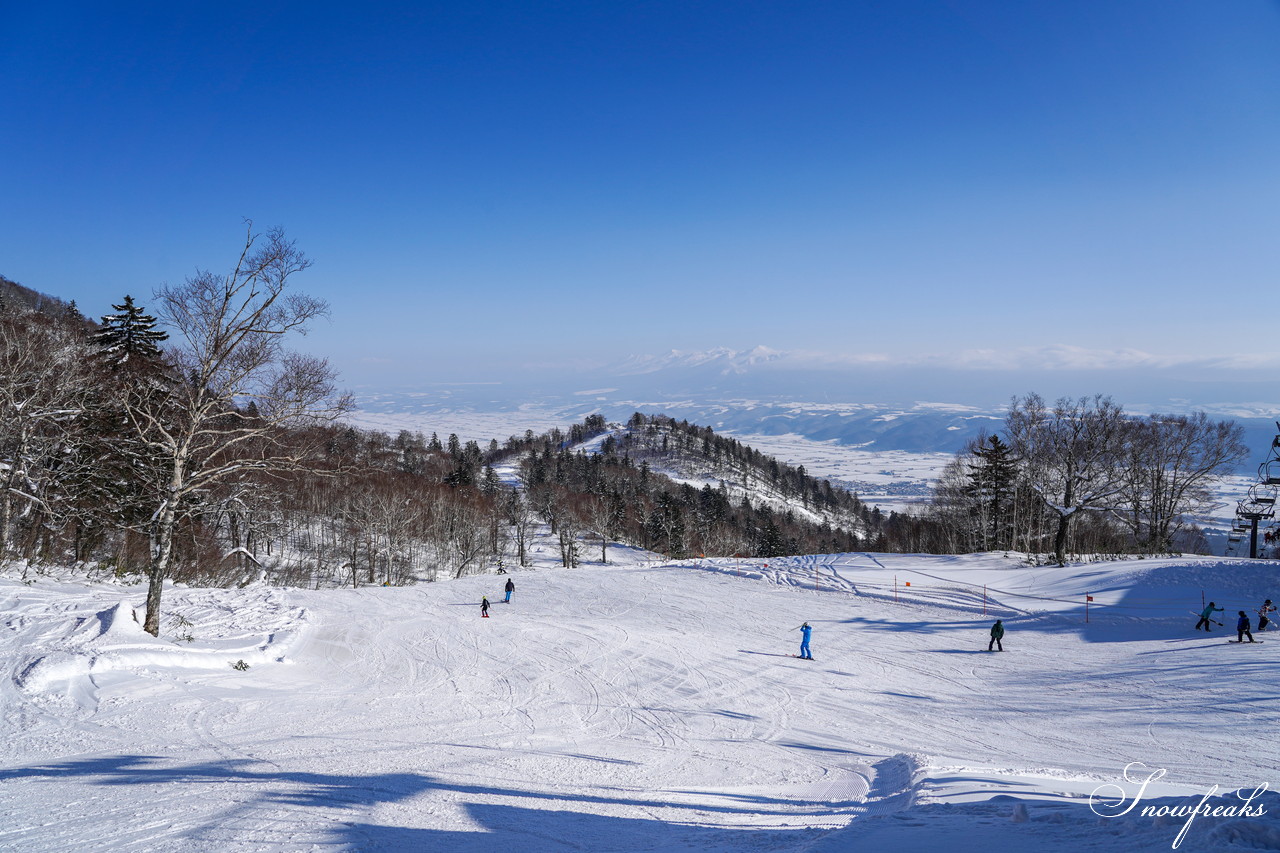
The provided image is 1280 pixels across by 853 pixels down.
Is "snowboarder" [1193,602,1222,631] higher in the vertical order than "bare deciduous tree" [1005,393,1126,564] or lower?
lower

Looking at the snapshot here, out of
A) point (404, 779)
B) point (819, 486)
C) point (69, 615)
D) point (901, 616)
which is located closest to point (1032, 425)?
point (901, 616)

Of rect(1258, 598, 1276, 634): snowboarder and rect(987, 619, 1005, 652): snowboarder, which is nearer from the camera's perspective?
rect(1258, 598, 1276, 634): snowboarder

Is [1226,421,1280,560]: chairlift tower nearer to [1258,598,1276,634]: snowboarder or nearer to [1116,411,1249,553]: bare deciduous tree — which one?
[1116,411,1249,553]: bare deciduous tree

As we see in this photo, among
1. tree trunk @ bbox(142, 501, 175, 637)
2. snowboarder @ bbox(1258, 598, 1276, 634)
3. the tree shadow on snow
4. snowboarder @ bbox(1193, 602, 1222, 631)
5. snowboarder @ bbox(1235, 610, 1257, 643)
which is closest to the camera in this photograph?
the tree shadow on snow

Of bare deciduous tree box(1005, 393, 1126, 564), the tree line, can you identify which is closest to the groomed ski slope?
bare deciduous tree box(1005, 393, 1126, 564)

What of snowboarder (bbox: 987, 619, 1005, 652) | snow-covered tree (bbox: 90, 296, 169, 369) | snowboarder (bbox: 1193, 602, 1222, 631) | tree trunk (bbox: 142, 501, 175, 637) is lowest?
snowboarder (bbox: 987, 619, 1005, 652)

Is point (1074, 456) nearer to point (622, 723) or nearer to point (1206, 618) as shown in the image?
point (1206, 618)

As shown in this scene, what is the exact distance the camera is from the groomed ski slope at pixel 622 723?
23.3 feet

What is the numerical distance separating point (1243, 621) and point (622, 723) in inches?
794

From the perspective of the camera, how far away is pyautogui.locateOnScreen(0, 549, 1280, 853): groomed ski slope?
7.09 metres

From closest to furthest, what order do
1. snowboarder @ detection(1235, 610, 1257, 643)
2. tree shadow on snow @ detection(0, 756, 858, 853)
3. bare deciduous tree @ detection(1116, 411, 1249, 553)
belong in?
tree shadow on snow @ detection(0, 756, 858, 853) → snowboarder @ detection(1235, 610, 1257, 643) → bare deciduous tree @ detection(1116, 411, 1249, 553)

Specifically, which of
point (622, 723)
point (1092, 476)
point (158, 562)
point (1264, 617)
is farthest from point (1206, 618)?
point (158, 562)

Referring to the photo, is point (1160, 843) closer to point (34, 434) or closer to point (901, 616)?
point (901, 616)

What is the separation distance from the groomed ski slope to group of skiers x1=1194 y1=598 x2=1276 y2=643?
1.73ft
